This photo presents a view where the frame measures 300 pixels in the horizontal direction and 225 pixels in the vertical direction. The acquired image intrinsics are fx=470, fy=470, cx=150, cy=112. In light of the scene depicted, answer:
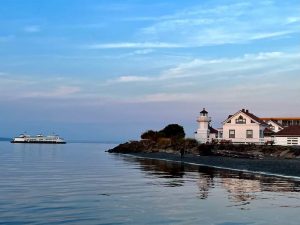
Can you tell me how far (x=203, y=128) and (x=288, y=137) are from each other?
22639mm

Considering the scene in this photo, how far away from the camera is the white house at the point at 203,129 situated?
106 m

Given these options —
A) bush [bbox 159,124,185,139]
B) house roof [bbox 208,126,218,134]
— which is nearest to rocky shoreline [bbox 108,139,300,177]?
house roof [bbox 208,126,218,134]

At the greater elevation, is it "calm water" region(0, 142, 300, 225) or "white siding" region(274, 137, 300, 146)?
"white siding" region(274, 137, 300, 146)

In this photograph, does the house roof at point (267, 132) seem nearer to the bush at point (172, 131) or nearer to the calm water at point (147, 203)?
the bush at point (172, 131)

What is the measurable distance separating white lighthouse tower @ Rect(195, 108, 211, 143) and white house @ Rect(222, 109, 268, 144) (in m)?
5.97

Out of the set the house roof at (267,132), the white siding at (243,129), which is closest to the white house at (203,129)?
the white siding at (243,129)

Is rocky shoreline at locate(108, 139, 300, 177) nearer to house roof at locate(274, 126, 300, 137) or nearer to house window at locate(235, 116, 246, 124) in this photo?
house roof at locate(274, 126, 300, 137)

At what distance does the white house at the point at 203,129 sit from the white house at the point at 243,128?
5.10 metres

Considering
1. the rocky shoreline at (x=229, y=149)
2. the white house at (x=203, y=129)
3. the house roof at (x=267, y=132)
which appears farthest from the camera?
the white house at (x=203, y=129)

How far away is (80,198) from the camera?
23.9 meters

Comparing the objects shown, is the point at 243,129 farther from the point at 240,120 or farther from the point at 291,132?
the point at 291,132

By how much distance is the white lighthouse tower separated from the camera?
10599 centimetres

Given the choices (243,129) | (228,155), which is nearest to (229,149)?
(228,155)

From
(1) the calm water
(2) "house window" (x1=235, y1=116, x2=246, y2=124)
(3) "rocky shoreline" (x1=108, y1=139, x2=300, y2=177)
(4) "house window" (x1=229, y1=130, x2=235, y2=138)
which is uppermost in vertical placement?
(2) "house window" (x1=235, y1=116, x2=246, y2=124)
